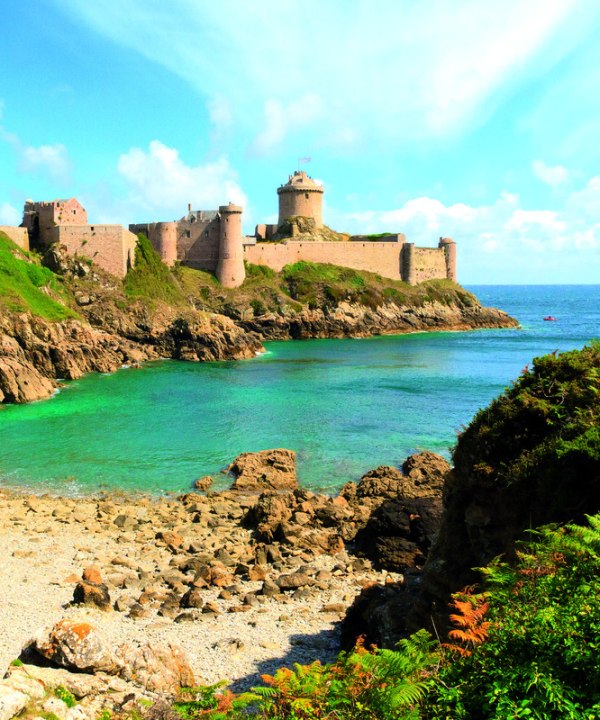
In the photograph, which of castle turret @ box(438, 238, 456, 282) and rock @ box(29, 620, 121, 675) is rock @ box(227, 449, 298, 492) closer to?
rock @ box(29, 620, 121, 675)

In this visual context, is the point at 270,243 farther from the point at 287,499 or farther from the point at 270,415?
the point at 287,499

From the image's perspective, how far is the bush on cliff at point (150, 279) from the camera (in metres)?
59.2

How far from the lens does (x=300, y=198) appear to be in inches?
3241

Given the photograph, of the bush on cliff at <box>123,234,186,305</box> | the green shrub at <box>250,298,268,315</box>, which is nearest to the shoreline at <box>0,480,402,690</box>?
the bush on cliff at <box>123,234,186,305</box>

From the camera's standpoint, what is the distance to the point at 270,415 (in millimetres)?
32281

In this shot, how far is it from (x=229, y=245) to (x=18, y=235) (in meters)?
22.0

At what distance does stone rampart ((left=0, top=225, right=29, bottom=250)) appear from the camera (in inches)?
2215

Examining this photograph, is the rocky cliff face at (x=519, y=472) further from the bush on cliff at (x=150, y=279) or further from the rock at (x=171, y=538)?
the bush on cliff at (x=150, y=279)

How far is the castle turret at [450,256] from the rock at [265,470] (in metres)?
70.3

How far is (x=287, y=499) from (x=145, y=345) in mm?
37309

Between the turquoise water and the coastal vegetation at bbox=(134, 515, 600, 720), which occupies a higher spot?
the coastal vegetation at bbox=(134, 515, 600, 720)

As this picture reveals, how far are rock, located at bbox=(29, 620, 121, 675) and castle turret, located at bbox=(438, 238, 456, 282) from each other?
8577cm

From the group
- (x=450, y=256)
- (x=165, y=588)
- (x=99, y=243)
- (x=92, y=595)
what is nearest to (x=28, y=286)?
(x=99, y=243)

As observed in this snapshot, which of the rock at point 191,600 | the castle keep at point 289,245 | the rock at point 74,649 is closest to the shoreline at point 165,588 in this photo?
the rock at point 191,600
